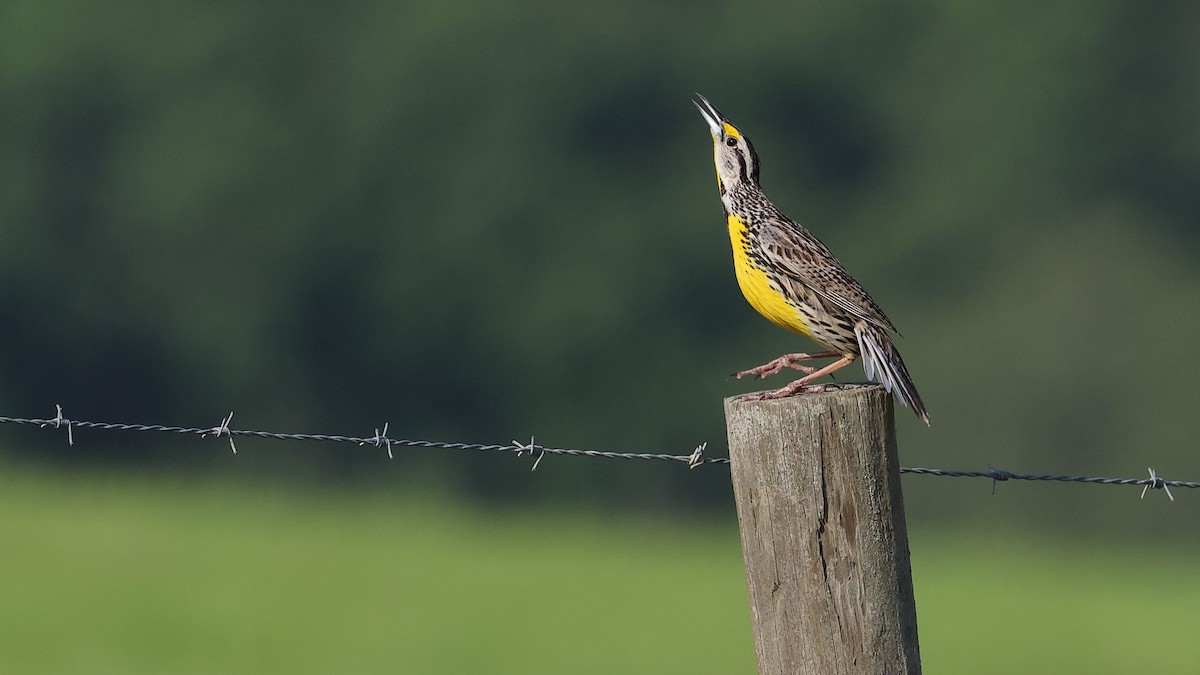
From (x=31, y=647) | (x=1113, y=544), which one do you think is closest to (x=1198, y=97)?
(x=1113, y=544)

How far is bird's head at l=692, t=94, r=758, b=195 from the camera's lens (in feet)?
22.7

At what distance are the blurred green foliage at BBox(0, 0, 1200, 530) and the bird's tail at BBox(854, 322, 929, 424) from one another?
28136mm

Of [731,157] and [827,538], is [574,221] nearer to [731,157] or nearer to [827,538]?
Answer: [731,157]

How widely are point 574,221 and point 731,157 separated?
32.0 meters

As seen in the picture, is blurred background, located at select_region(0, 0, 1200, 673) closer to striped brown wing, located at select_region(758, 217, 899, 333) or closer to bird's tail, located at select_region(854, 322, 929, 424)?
striped brown wing, located at select_region(758, 217, 899, 333)

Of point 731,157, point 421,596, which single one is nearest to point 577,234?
point 421,596

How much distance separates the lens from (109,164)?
3862 cm

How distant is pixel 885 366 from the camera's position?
5590 mm

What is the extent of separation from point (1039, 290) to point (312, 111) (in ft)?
51.4

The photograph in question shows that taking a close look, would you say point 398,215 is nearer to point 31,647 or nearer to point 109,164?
point 109,164

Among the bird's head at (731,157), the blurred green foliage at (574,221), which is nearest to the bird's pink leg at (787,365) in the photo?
the bird's head at (731,157)

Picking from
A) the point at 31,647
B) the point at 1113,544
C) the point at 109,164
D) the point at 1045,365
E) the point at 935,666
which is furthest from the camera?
the point at 109,164

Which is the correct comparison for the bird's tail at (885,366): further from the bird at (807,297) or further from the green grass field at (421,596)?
the green grass field at (421,596)

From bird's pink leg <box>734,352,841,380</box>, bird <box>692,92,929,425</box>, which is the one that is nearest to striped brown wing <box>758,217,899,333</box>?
bird <box>692,92,929,425</box>
